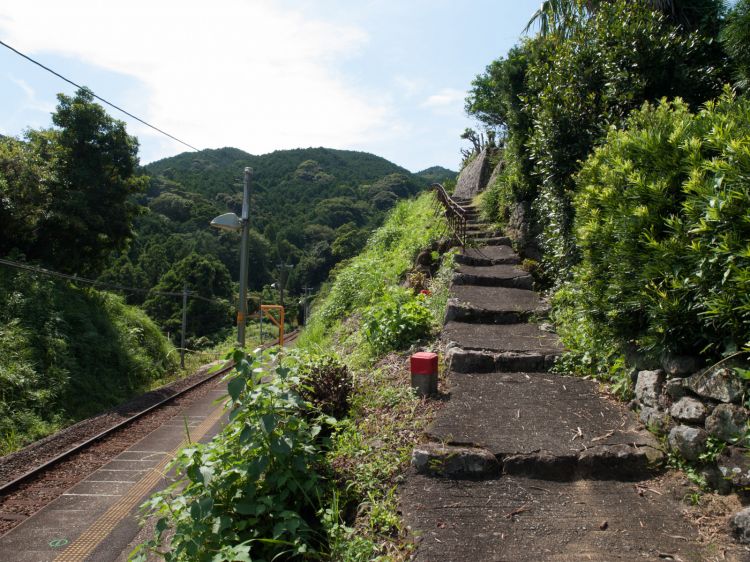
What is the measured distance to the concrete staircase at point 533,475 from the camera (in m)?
2.78

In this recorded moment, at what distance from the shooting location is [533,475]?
343 cm

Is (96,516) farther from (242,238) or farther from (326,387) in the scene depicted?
(242,238)

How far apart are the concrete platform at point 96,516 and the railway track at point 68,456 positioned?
255mm

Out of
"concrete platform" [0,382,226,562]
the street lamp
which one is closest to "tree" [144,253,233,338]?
the street lamp

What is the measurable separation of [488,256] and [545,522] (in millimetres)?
6721

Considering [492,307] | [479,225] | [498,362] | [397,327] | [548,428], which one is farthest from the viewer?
[479,225]

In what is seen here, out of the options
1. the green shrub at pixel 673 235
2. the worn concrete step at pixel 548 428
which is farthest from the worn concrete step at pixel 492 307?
the green shrub at pixel 673 235

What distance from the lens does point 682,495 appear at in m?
3.08

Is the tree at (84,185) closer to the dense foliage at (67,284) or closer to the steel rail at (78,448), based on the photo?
the dense foliage at (67,284)

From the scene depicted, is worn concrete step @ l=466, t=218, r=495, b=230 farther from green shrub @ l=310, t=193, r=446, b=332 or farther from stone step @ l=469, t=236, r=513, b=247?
stone step @ l=469, t=236, r=513, b=247

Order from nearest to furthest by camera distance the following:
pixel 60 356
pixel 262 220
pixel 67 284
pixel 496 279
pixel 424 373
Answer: pixel 424 373 < pixel 496 279 < pixel 60 356 < pixel 67 284 < pixel 262 220

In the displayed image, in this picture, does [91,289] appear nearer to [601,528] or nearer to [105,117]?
[105,117]

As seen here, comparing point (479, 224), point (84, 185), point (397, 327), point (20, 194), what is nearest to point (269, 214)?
point (84, 185)

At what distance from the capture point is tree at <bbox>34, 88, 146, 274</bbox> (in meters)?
16.2
